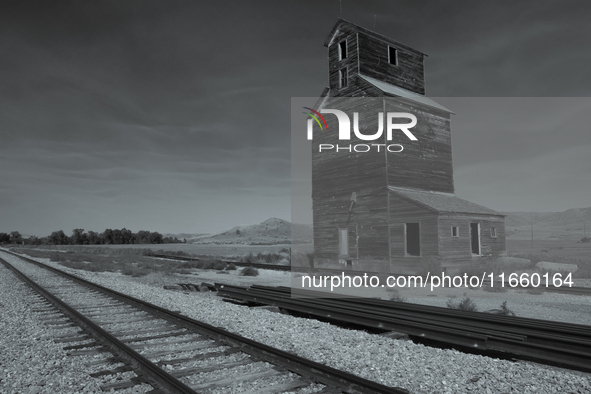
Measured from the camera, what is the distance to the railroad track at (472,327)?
5.91m

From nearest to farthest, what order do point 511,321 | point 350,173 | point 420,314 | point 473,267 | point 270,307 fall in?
point 511,321
point 420,314
point 270,307
point 473,267
point 350,173

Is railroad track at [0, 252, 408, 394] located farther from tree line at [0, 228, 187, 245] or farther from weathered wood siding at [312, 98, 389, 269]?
tree line at [0, 228, 187, 245]

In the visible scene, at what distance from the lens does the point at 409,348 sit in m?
6.69

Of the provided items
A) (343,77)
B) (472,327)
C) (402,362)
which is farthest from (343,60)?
(402,362)

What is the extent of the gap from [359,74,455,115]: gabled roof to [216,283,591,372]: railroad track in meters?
14.9

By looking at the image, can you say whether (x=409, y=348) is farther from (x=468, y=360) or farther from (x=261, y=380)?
(x=261, y=380)

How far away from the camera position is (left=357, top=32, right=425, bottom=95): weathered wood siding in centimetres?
2386

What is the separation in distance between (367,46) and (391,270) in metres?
13.4

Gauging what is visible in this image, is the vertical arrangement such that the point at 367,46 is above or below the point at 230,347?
above

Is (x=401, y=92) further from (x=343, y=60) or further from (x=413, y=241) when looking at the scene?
(x=413, y=241)

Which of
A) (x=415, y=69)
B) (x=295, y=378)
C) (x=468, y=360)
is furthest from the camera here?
(x=415, y=69)

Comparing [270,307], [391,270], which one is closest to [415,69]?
[391,270]

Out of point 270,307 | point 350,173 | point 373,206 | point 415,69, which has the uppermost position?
point 415,69

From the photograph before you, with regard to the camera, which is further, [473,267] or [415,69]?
[415,69]
